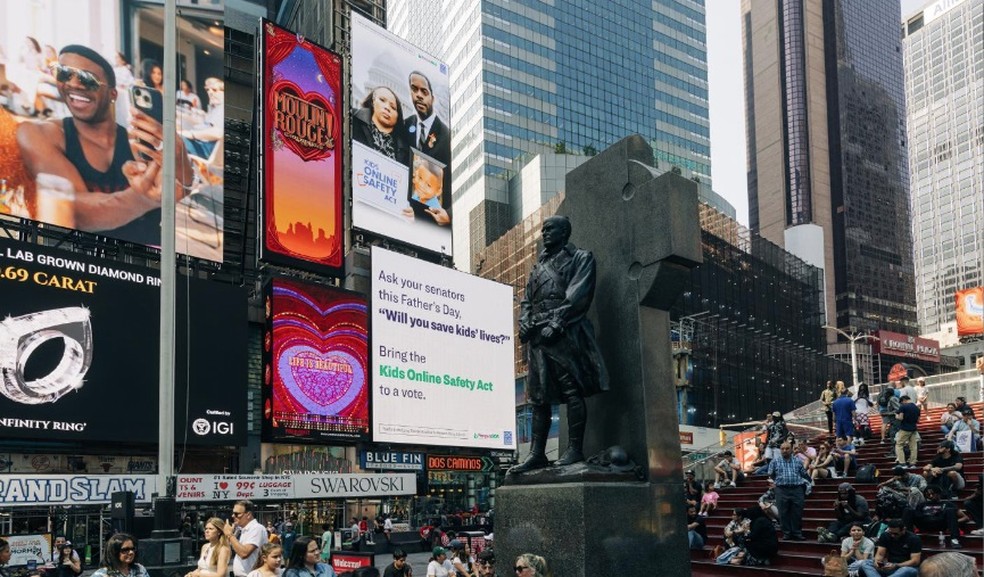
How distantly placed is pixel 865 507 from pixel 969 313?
216 ft

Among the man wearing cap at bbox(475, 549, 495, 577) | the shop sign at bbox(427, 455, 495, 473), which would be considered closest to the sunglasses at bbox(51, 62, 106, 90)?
the shop sign at bbox(427, 455, 495, 473)

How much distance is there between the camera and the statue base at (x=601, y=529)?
Answer: 8.86 m

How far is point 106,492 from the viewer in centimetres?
2755

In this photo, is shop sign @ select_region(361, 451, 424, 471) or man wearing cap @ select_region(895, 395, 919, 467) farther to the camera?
shop sign @ select_region(361, 451, 424, 471)

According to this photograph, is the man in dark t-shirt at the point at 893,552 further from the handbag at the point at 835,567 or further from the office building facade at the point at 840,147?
the office building facade at the point at 840,147

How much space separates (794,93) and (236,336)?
518 ft

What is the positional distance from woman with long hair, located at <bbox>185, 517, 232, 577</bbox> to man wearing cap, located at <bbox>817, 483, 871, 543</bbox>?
318 inches

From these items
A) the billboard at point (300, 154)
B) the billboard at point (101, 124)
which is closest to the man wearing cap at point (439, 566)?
the billboard at point (101, 124)

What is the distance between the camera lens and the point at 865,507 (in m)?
13.8

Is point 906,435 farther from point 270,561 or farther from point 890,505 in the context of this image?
point 270,561

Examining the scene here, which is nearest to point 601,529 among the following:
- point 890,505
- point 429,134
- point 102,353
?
point 890,505

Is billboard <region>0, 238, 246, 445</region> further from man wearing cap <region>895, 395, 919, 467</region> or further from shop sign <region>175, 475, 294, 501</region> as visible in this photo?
man wearing cap <region>895, 395, 919, 467</region>

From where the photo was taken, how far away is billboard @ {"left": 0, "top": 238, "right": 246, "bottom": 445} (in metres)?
28.4

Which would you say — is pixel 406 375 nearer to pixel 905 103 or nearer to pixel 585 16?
pixel 585 16
